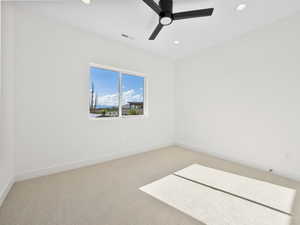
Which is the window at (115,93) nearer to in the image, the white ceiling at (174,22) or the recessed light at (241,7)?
the white ceiling at (174,22)

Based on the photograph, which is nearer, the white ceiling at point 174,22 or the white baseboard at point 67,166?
the white ceiling at point 174,22

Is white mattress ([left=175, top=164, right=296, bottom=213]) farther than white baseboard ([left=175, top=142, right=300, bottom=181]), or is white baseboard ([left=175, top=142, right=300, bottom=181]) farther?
white baseboard ([left=175, top=142, right=300, bottom=181])

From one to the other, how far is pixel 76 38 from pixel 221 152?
393 cm

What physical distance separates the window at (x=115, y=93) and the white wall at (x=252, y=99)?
4.97 feet

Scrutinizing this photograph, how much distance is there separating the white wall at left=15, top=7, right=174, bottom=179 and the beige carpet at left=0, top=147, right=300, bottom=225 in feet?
1.20

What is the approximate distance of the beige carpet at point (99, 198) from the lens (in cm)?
140

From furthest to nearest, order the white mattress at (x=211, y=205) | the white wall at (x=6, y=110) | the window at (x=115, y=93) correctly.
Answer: the window at (x=115, y=93), the white wall at (x=6, y=110), the white mattress at (x=211, y=205)

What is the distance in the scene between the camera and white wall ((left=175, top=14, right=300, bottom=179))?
2311 mm

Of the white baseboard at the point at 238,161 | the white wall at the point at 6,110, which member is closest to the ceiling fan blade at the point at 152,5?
the white wall at the point at 6,110

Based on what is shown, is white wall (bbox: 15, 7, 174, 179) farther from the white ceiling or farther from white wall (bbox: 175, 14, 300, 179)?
white wall (bbox: 175, 14, 300, 179)

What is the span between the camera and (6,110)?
6.07 feet

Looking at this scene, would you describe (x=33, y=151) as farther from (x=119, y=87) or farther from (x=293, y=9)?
(x=293, y=9)

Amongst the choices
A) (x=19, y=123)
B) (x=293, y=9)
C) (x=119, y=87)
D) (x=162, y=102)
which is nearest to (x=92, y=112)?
(x=119, y=87)

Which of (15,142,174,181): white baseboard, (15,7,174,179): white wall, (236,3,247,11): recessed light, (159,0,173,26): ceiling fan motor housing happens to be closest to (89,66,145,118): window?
(15,7,174,179): white wall
